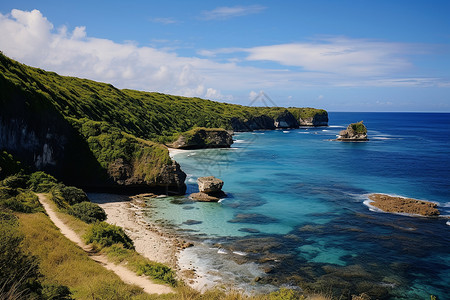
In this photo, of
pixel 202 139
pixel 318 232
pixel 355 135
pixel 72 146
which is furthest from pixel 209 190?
pixel 355 135

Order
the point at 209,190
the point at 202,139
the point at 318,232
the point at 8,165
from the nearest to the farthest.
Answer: the point at 318,232
the point at 8,165
the point at 209,190
the point at 202,139

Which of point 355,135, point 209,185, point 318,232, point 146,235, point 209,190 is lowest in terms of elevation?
point 318,232

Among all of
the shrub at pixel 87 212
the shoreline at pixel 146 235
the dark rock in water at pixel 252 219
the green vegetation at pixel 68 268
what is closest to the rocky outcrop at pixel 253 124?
the shoreline at pixel 146 235

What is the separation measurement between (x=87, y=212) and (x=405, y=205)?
4002 centimetres

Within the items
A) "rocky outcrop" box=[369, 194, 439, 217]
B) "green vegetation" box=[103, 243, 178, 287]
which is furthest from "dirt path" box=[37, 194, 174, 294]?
"rocky outcrop" box=[369, 194, 439, 217]

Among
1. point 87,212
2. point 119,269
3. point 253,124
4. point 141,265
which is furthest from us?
point 253,124

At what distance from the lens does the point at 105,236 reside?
2525cm

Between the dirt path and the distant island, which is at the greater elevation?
the distant island

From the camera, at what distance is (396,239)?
31875 mm

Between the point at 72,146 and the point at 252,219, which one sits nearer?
the point at 252,219

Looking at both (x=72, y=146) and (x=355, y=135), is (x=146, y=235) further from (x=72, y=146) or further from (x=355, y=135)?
(x=355, y=135)

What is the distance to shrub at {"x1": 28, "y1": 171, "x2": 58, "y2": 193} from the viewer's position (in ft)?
122

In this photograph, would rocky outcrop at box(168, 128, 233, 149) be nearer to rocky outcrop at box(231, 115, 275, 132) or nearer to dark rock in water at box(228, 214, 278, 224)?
rocky outcrop at box(231, 115, 275, 132)

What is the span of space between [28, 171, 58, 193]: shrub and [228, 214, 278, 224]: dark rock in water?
22.9 meters
